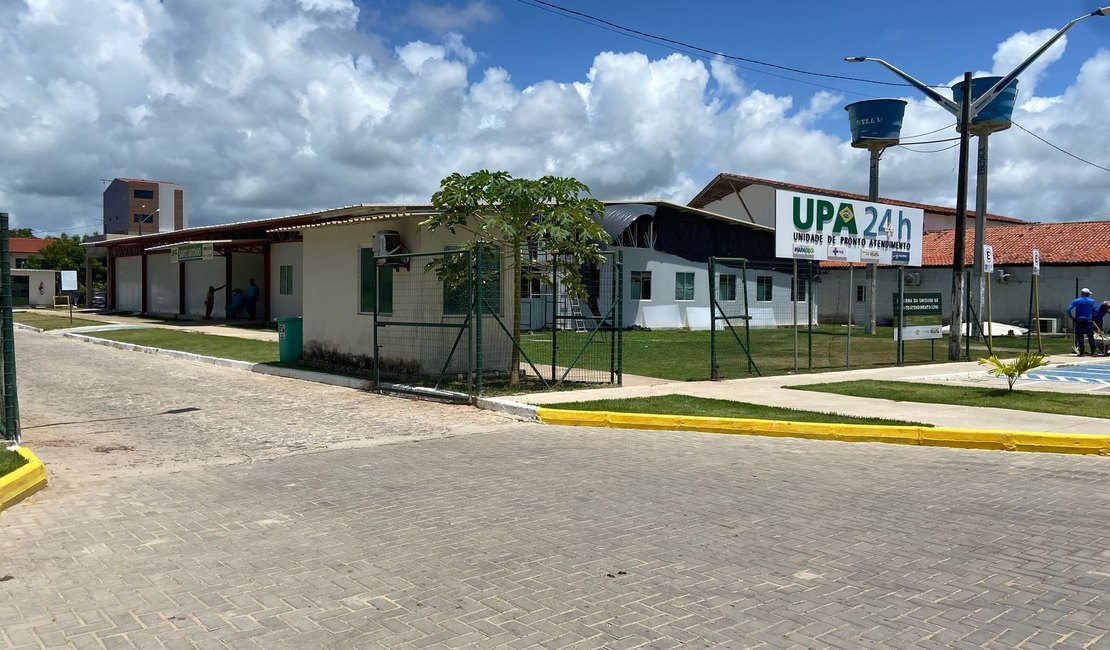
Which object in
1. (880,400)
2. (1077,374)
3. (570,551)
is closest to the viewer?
(570,551)

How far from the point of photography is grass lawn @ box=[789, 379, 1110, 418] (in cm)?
1251

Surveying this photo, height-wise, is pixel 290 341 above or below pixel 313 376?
above

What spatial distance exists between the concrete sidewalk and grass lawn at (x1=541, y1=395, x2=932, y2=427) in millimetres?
433

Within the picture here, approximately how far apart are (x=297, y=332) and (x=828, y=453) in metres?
13.4

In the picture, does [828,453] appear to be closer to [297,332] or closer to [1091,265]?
[297,332]

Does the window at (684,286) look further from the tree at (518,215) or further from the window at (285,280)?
the tree at (518,215)

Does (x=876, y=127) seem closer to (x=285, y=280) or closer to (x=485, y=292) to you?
(x=285, y=280)

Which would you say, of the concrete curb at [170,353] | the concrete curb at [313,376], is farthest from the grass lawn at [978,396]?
the concrete curb at [170,353]

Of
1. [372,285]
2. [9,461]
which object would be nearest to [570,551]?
[9,461]

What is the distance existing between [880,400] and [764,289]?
26.0m

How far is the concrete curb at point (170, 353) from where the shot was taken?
19.8 meters

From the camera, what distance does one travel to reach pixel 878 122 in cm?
3628

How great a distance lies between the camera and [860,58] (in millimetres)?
20094

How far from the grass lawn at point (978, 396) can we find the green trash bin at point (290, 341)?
1097 cm
